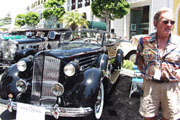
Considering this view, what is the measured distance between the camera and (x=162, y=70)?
176 centimetres

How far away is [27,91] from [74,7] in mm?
27303

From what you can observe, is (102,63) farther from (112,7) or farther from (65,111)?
(112,7)

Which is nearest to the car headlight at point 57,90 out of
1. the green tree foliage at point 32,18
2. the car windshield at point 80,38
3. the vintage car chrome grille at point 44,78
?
the vintage car chrome grille at point 44,78

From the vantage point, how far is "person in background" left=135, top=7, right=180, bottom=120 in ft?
5.70

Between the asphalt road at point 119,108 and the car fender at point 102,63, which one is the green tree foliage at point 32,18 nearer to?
the asphalt road at point 119,108

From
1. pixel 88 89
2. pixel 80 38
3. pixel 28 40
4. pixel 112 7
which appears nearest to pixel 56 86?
pixel 88 89

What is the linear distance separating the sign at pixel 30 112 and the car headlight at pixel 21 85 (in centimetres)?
42

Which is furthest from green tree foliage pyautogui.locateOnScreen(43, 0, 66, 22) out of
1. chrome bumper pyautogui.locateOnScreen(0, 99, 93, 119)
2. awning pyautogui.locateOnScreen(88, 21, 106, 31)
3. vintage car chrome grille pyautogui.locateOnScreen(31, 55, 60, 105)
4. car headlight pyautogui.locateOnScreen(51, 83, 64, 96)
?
chrome bumper pyautogui.locateOnScreen(0, 99, 93, 119)

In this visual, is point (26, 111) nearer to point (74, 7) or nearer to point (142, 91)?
point (142, 91)

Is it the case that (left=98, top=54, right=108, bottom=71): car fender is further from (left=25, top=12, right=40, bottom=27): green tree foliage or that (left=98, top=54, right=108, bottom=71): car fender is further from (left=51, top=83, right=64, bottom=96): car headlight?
(left=25, top=12, right=40, bottom=27): green tree foliage

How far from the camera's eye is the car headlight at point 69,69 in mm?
2566

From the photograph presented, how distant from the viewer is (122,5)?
14.6 meters

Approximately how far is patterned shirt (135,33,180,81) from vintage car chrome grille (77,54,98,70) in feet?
5.20

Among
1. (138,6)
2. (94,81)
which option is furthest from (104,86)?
(138,6)
